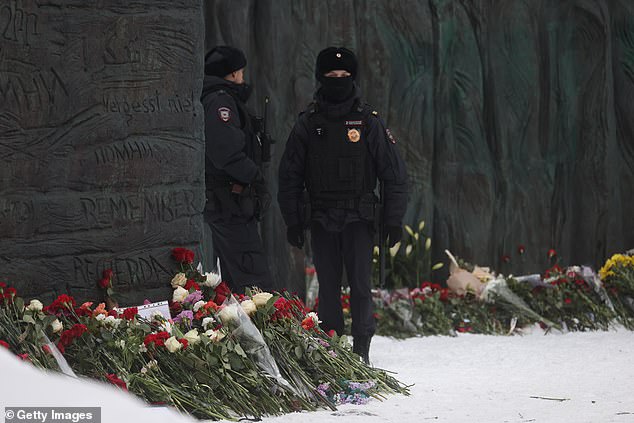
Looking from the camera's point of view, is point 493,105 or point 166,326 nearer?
point 166,326

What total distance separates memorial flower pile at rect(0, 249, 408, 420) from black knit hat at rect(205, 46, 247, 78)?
6.62ft

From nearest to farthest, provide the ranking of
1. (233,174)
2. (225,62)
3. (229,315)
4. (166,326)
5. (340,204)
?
(166,326)
(229,315)
(340,204)
(233,174)
(225,62)

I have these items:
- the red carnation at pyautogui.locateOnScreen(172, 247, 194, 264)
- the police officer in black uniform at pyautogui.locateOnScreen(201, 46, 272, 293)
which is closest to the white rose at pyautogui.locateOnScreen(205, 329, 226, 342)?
the red carnation at pyautogui.locateOnScreen(172, 247, 194, 264)

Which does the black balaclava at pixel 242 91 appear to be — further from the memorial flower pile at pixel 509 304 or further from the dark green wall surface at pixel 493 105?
the memorial flower pile at pixel 509 304

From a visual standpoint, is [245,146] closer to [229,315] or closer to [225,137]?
[225,137]

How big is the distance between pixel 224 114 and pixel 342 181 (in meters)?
0.84

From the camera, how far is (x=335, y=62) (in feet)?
25.7

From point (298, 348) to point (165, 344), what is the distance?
2.43ft

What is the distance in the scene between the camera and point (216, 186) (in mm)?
8039

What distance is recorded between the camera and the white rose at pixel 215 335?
5887 millimetres

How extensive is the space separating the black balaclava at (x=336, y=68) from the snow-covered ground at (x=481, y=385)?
1697 mm

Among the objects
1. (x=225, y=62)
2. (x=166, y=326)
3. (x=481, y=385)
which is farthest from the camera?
(x=225, y=62)

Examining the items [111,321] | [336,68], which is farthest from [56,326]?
[336,68]
